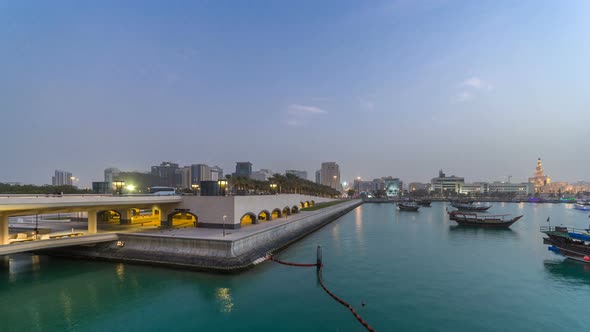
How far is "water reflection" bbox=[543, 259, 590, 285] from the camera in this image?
2731 centimetres

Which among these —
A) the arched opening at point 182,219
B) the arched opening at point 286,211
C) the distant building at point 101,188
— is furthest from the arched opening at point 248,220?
the distant building at point 101,188

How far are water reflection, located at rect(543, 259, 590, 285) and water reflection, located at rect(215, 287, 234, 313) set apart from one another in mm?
29791

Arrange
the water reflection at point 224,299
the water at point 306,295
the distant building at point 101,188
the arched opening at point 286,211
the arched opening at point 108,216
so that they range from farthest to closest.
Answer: the arched opening at point 286,211, the arched opening at point 108,216, the distant building at point 101,188, the water reflection at point 224,299, the water at point 306,295

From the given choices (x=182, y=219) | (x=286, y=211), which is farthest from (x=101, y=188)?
(x=286, y=211)

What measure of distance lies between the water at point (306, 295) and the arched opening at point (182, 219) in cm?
1041

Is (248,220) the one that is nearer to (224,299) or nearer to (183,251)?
(183,251)

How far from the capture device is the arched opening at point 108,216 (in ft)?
151

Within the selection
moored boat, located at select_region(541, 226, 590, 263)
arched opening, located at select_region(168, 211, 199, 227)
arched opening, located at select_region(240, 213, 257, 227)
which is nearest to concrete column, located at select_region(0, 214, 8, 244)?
arched opening, located at select_region(168, 211, 199, 227)

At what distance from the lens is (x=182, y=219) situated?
43.5m

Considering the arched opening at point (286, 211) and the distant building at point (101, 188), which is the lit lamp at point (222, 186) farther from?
the arched opening at point (286, 211)

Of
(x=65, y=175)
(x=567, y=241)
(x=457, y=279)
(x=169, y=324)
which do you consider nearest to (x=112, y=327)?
(x=169, y=324)

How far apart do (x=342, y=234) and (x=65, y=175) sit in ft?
552

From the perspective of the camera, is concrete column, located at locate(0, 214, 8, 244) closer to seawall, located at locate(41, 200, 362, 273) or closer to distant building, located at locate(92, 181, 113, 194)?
seawall, located at locate(41, 200, 362, 273)

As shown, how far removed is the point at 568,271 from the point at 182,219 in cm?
4716
